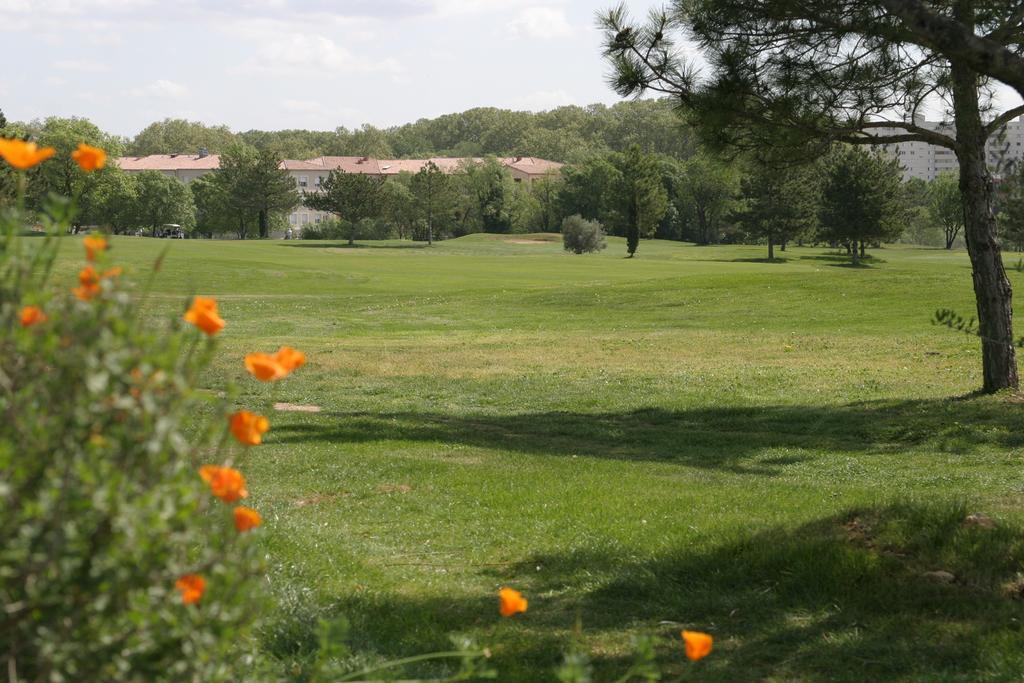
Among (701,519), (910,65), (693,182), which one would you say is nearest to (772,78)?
(910,65)

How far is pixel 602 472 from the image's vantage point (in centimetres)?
1179

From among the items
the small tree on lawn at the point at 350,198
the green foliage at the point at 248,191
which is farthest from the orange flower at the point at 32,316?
the green foliage at the point at 248,191

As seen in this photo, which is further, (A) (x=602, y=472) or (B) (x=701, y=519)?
(A) (x=602, y=472)

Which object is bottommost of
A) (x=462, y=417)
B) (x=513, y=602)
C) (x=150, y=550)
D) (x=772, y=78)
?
(x=462, y=417)

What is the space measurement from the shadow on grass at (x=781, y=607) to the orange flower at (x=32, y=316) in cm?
324

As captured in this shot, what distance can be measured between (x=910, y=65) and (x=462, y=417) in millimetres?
8065

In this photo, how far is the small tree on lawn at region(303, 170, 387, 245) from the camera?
101250 mm

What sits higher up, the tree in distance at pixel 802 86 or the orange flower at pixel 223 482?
the tree in distance at pixel 802 86

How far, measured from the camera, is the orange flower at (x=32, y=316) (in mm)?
2051

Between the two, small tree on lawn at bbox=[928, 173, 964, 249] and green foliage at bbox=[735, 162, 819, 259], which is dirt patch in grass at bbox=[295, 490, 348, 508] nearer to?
small tree on lawn at bbox=[928, 173, 964, 249]

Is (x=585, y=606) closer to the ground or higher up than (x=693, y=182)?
closer to the ground

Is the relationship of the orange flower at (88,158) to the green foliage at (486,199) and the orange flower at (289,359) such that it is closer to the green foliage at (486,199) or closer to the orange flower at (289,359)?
the orange flower at (289,359)

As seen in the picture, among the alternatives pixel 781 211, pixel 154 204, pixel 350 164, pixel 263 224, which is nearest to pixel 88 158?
pixel 781 211

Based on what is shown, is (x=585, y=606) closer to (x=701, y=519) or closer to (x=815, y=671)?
(x=815, y=671)
